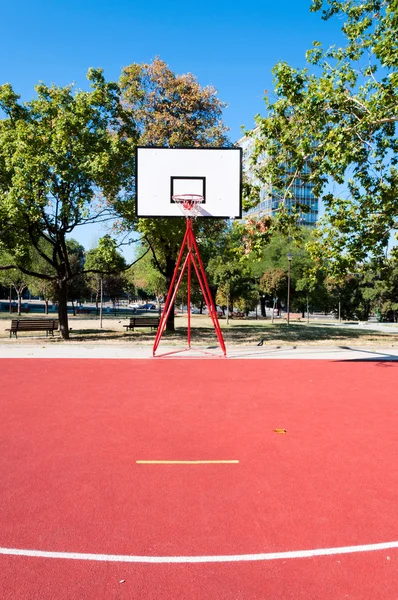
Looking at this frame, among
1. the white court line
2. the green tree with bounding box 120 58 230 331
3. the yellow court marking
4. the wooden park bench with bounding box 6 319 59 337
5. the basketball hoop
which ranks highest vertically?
the green tree with bounding box 120 58 230 331

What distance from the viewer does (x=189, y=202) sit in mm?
16094

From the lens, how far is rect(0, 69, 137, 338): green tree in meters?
18.7

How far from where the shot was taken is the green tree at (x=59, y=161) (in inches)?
736

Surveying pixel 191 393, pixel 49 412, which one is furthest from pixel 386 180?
pixel 49 412

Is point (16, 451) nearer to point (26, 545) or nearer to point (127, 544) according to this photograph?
point (26, 545)

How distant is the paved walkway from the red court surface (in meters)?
5.60

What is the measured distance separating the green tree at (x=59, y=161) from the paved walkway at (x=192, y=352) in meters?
4.89

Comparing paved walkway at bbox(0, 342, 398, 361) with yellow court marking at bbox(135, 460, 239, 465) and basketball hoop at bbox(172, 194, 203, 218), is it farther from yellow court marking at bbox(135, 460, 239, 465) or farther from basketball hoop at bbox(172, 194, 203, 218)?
yellow court marking at bbox(135, 460, 239, 465)

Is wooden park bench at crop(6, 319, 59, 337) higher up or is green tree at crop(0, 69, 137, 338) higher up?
green tree at crop(0, 69, 137, 338)

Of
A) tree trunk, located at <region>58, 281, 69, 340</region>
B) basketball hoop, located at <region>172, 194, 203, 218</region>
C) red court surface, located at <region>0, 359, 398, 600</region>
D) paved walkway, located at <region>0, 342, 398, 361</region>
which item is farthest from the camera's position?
tree trunk, located at <region>58, 281, 69, 340</region>

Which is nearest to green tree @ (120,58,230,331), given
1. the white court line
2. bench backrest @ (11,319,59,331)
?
bench backrest @ (11,319,59,331)

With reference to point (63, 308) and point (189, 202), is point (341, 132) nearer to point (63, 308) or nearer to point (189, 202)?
point (189, 202)

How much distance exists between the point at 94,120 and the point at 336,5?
1129cm

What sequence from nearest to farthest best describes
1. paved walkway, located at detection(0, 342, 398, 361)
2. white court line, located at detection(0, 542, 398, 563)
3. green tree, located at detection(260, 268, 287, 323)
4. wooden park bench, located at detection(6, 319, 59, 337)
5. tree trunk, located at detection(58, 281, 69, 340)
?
white court line, located at detection(0, 542, 398, 563)
paved walkway, located at detection(0, 342, 398, 361)
wooden park bench, located at detection(6, 319, 59, 337)
tree trunk, located at detection(58, 281, 69, 340)
green tree, located at detection(260, 268, 287, 323)
